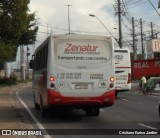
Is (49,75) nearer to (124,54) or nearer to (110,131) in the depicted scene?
(110,131)

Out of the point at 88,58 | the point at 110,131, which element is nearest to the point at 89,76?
the point at 88,58

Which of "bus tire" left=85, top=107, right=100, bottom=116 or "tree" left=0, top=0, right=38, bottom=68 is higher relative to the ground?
"tree" left=0, top=0, right=38, bottom=68

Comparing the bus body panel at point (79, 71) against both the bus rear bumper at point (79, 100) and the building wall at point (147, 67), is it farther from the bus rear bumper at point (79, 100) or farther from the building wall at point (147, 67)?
the building wall at point (147, 67)

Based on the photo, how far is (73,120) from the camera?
63.2 ft

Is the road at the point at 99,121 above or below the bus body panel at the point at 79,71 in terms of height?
below

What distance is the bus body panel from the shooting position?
59.7 feet

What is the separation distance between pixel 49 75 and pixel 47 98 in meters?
0.85

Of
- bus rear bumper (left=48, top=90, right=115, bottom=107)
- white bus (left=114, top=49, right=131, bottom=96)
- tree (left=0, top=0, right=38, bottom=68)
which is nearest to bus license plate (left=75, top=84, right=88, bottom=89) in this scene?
bus rear bumper (left=48, top=90, right=115, bottom=107)

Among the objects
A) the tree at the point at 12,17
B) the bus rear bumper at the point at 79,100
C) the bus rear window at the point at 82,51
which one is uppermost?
the tree at the point at 12,17

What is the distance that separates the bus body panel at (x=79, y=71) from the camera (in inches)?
717

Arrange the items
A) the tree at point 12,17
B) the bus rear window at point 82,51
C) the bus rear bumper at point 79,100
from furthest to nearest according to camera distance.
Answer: the tree at point 12,17 < the bus rear window at point 82,51 < the bus rear bumper at point 79,100

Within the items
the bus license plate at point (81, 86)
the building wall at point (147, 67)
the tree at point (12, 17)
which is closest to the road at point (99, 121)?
the bus license plate at point (81, 86)

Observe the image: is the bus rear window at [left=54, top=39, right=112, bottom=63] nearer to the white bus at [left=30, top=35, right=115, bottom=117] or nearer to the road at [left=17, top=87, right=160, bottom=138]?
the white bus at [left=30, top=35, right=115, bottom=117]

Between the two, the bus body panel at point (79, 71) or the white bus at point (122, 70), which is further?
the white bus at point (122, 70)
